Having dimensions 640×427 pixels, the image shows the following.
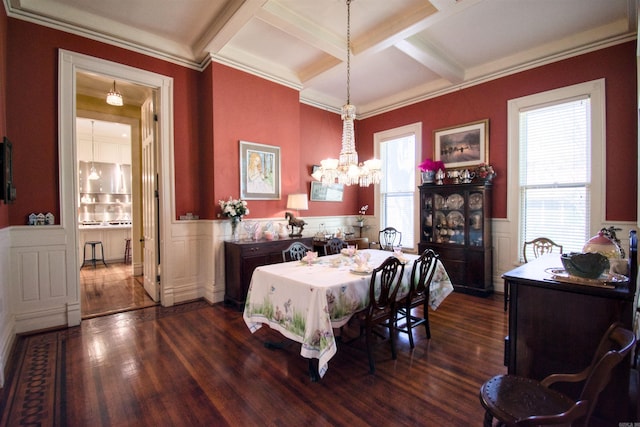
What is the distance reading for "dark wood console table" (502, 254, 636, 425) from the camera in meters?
1.73

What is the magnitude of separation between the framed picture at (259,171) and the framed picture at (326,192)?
118 cm

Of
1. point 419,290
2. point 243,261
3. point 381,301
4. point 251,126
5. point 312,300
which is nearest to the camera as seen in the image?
point 312,300

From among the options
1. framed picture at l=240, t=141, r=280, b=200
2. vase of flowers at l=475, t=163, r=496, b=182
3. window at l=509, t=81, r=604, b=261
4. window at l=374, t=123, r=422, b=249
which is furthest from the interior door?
window at l=509, t=81, r=604, b=261

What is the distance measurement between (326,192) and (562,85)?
158 inches

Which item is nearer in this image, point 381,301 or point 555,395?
point 555,395

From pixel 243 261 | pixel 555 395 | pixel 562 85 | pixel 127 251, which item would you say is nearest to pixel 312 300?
pixel 555 395

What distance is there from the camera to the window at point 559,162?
155 inches

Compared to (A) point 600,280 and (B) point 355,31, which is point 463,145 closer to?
(B) point 355,31

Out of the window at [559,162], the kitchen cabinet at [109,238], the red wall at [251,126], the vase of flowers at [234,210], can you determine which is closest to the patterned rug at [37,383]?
the vase of flowers at [234,210]

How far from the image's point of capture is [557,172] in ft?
14.0

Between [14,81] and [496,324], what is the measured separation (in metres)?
5.90

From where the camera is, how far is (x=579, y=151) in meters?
4.08

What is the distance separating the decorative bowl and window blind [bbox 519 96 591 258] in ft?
9.11

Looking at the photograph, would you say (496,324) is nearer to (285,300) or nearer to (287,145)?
(285,300)
